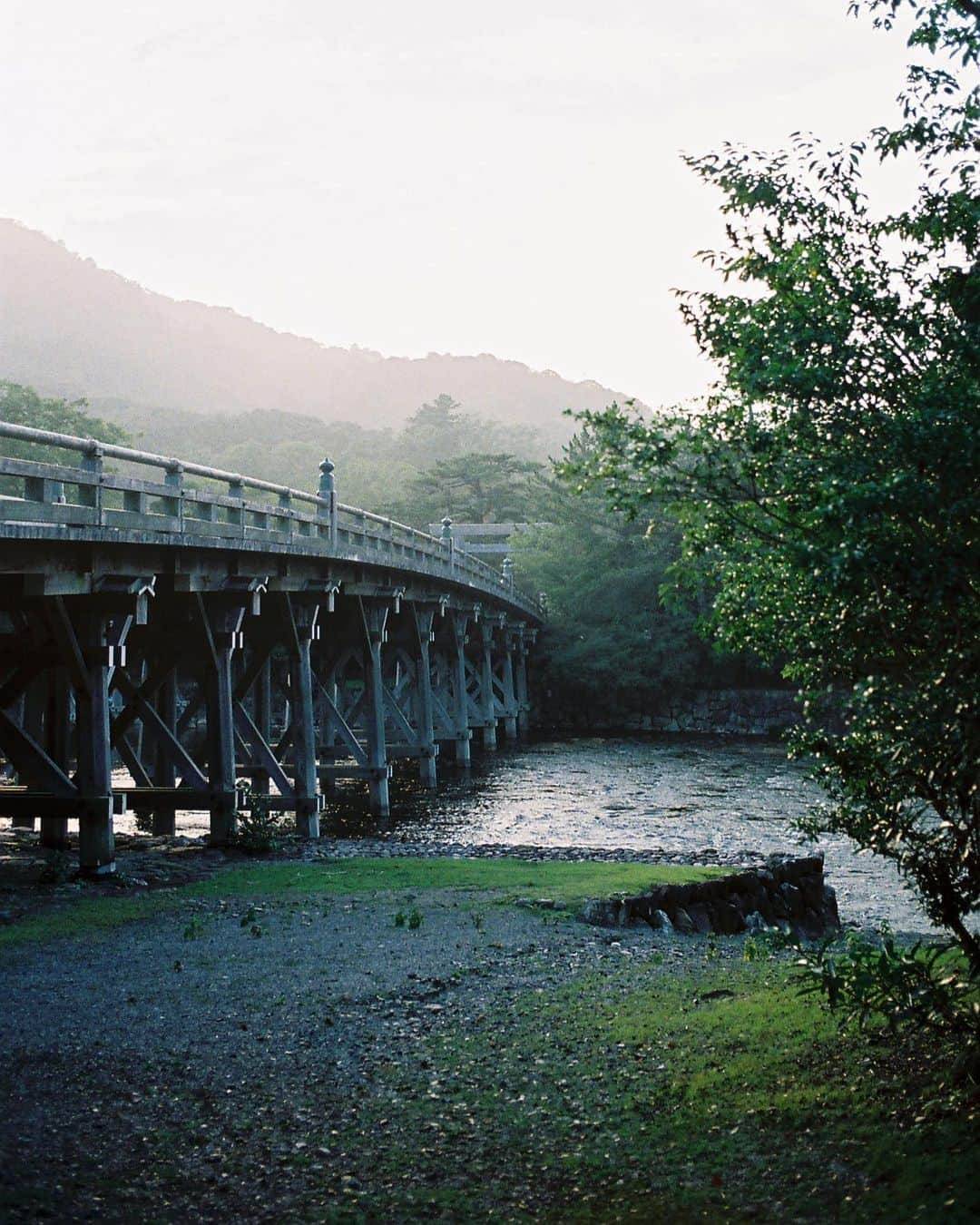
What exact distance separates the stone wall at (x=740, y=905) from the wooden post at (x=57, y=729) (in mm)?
7200

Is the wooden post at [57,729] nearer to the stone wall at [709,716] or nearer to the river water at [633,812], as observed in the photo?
the river water at [633,812]

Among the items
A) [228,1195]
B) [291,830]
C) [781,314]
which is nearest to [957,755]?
[781,314]

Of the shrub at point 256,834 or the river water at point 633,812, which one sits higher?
the shrub at point 256,834

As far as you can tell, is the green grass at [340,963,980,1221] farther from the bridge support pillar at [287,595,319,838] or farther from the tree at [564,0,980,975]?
the bridge support pillar at [287,595,319,838]

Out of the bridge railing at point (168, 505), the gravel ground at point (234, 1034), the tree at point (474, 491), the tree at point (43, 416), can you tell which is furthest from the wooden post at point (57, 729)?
the tree at point (474, 491)

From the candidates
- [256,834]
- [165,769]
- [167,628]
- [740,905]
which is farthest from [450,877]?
[167,628]

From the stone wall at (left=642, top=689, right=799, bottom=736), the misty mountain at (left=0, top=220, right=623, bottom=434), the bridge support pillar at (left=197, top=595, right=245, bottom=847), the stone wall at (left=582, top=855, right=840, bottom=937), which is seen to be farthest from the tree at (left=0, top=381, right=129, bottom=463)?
the misty mountain at (left=0, top=220, right=623, bottom=434)

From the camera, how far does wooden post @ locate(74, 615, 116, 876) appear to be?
12.4 meters

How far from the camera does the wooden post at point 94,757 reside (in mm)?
12438

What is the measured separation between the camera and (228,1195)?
531 cm

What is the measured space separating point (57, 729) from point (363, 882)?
472 centimetres

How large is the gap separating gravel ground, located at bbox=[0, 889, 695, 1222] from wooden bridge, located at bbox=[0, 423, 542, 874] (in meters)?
2.75

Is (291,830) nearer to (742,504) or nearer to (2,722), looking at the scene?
(2,722)

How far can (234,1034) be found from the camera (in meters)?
7.43
